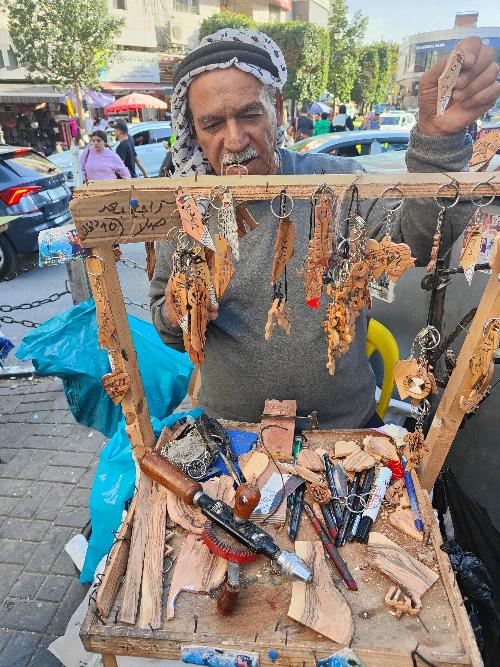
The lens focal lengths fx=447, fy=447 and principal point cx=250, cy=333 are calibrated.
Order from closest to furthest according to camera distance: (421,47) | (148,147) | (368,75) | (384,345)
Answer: (384,345), (148,147), (368,75), (421,47)

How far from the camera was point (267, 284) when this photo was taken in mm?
1660

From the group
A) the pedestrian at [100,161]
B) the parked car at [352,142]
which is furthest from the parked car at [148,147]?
the parked car at [352,142]

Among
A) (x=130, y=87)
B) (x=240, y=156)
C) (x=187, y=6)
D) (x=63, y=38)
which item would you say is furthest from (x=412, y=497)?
(x=187, y=6)

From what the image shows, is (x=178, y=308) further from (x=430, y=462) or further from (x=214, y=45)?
(x=214, y=45)

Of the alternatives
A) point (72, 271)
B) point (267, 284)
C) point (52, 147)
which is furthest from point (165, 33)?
point (267, 284)

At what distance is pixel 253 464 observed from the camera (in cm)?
147

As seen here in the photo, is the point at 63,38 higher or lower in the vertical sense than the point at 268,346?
higher

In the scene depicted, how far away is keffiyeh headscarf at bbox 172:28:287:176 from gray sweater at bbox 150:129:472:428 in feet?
1.00

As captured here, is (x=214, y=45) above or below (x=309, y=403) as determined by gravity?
above

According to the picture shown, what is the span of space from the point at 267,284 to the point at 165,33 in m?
34.8

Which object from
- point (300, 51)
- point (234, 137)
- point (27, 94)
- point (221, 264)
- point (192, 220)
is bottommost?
point (221, 264)

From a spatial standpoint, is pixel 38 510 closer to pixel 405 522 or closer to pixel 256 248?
pixel 256 248

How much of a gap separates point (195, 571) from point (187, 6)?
37.7m

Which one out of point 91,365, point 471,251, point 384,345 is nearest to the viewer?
point 471,251
